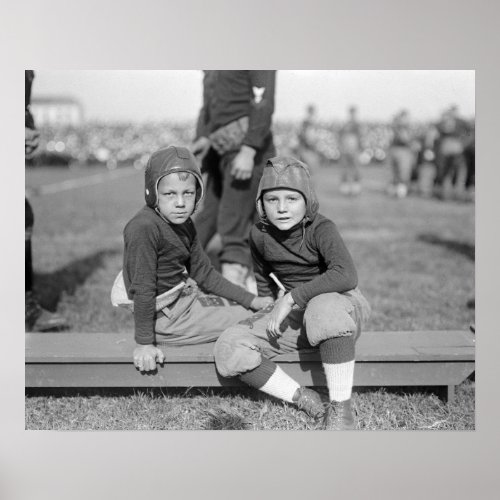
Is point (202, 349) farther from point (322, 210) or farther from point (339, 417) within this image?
point (322, 210)

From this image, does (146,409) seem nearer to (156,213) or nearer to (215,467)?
(215,467)

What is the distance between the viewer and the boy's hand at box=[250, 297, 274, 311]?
2.77m

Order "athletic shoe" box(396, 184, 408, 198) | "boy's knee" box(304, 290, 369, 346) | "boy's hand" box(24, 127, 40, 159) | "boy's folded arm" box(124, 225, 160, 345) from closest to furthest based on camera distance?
"boy's knee" box(304, 290, 369, 346) → "boy's folded arm" box(124, 225, 160, 345) → "boy's hand" box(24, 127, 40, 159) → "athletic shoe" box(396, 184, 408, 198)

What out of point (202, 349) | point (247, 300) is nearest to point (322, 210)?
point (247, 300)

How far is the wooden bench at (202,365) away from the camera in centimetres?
271

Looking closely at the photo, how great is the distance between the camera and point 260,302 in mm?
2775

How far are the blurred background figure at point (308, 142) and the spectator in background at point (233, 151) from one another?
2211 millimetres

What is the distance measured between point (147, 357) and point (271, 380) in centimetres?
40

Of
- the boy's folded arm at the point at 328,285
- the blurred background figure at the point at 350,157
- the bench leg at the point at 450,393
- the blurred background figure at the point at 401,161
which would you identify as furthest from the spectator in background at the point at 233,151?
the blurred background figure at the point at 401,161

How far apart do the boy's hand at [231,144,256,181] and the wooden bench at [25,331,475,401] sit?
83 cm

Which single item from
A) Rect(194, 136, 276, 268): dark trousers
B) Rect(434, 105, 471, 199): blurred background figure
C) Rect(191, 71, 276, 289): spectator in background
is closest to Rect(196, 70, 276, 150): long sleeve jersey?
Rect(191, 71, 276, 289): spectator in background

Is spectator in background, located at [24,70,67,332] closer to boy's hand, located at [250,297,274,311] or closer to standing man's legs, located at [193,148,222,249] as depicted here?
standing man's legs, located at [193,148,222,249]

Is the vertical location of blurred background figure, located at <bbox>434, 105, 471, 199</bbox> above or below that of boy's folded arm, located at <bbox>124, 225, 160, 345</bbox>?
above
